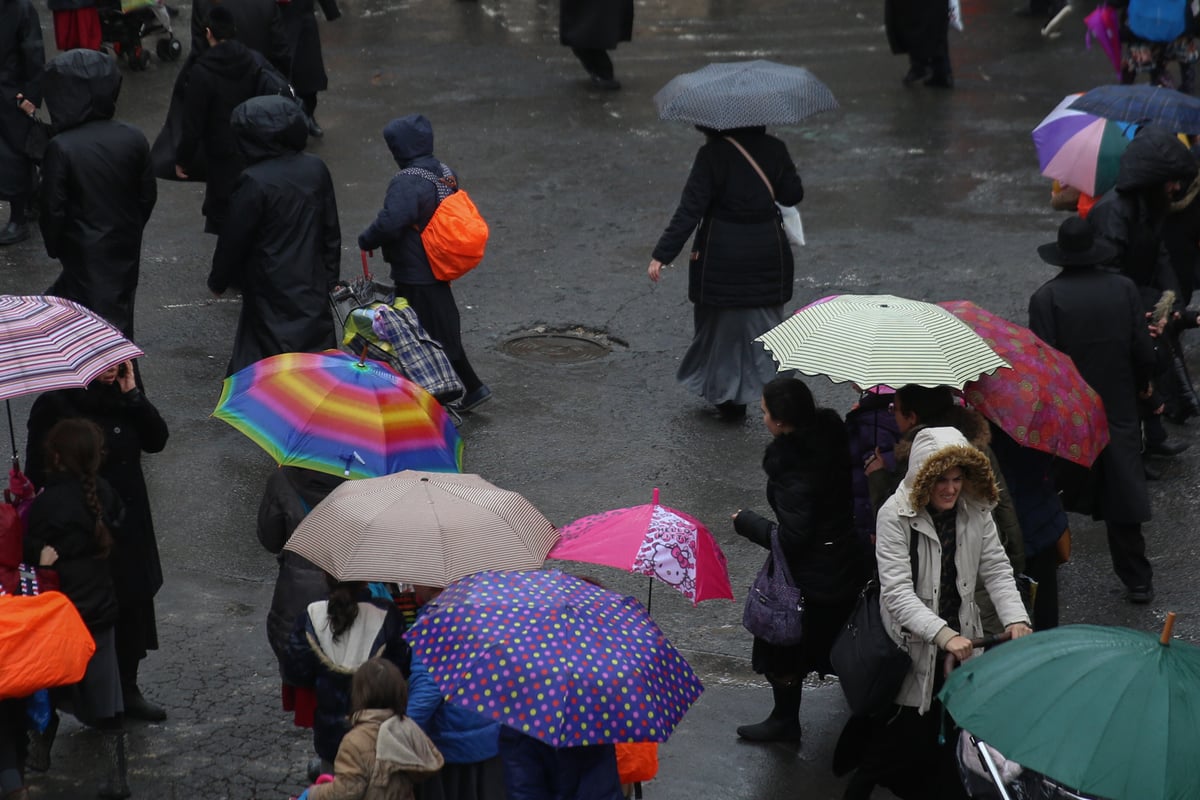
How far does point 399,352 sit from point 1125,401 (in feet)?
11.8

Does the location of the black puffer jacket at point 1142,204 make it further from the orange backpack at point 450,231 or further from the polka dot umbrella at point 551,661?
the polka dot umbrella at point 551,661

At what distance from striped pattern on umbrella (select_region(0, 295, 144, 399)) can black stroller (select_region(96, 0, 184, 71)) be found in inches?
387

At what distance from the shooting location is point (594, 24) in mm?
15562

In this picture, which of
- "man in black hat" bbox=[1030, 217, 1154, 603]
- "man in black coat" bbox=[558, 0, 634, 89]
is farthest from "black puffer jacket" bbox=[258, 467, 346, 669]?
"man in black coat" bbox=[558, 0, 634, 89]

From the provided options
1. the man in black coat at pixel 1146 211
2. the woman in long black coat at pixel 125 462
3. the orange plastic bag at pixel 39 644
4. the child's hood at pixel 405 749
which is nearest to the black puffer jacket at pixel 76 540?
the woman in long black coat at pixel 125 462

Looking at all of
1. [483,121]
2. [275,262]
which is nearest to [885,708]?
[275,262]

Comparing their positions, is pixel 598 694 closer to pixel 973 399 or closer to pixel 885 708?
pixel 885 708

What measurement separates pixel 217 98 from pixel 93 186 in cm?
199

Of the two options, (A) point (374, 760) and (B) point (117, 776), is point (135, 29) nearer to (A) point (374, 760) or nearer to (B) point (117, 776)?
(B) point (117, 776)

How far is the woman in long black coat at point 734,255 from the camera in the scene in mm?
9227

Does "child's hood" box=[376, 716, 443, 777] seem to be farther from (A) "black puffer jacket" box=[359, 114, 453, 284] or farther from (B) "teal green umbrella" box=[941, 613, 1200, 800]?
(A) "black puffer jacket" box=[359, 114, 453, 284]

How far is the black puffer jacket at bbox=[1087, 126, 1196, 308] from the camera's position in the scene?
26.2 feet

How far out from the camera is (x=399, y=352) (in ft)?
28.2

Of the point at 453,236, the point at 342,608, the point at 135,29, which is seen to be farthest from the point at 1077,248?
the point at 135,29
